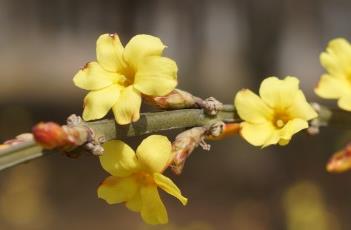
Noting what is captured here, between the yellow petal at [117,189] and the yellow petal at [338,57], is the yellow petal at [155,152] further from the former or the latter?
the yellow petal at [338,57]

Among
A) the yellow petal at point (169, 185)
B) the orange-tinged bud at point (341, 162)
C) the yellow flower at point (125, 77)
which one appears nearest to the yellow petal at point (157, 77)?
the yellow flower at point (125, 77)

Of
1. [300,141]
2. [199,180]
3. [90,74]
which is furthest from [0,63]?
[90,74]

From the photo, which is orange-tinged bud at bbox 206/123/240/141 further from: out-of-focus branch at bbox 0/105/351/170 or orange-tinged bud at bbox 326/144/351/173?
orange-tinged bud at bbox 326/144/351/173

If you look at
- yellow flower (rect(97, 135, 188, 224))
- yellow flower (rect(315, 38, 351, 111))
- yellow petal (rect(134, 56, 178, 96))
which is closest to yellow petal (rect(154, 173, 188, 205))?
yellow flower (rect(97, 135, 188, 224))

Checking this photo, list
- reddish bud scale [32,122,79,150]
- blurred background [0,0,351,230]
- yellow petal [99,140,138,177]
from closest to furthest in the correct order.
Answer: reddish bud scale [32,122,79,150]
yellow petal [99,140,138,177]
blurred background [0,0,351,230]

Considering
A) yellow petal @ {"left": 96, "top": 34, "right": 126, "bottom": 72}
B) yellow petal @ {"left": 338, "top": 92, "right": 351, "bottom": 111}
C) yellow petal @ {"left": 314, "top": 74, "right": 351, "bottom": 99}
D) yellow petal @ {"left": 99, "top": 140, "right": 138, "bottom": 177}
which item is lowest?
yellow petal @ {"left": 99, "top": 140, "right": 138, "bottom": 177}

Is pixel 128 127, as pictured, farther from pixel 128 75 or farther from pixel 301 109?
pixel 301 109
